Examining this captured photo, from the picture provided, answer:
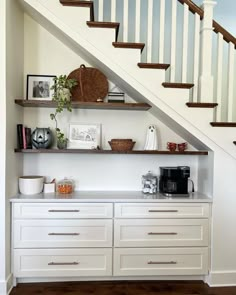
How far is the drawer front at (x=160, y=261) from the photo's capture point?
253cm

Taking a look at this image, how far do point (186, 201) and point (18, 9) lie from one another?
2452 millimetres

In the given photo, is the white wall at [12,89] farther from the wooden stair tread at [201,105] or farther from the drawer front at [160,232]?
the wooden stair tread at [201,105]

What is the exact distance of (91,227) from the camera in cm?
252

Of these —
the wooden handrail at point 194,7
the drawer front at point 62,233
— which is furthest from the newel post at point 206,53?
the drawer front at point 62,233

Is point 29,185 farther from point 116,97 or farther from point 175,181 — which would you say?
point 175,181

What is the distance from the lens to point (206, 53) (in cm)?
252

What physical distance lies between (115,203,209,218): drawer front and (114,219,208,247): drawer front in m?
0.05

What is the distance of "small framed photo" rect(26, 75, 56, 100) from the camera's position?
2.83m

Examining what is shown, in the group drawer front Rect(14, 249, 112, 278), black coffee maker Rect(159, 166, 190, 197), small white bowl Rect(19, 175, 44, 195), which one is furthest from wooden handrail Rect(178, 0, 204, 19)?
drawer front Rect(14, 249, 112, 278)

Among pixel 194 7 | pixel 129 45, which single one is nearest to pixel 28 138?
pixel 129 45

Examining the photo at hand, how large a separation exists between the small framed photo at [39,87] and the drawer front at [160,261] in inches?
67.7

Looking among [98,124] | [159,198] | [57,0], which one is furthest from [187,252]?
[57,0]

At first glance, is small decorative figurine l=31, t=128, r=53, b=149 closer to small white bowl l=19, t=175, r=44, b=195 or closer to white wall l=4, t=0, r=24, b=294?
white wall l=4, t=0, r=24, b=294

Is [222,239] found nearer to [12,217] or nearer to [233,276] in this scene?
[233,276]
